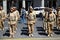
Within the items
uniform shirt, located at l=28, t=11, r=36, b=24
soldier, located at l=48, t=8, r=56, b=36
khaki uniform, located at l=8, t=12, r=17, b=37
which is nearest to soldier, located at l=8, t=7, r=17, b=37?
khaki uniform, located at l=8, t=12, r=17, b=37

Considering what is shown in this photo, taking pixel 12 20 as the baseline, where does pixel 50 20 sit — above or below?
below

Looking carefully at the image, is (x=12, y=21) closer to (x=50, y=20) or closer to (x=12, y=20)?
(x=12, y=20)

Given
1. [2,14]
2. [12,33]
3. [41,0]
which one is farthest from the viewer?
[41,0]

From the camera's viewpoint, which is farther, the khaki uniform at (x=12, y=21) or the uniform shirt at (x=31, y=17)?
the uniform shirt at (x=31, y=17)

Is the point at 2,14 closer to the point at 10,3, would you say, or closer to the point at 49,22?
the point at 49,22

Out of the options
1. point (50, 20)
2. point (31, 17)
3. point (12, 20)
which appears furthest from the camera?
point (31, 17)

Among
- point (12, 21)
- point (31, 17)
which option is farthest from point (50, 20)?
point (12, 21)

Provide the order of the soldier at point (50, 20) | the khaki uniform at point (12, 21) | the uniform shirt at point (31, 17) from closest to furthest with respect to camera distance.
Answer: the khaki uniform at point (12, 21) → the soldier at point (50, 20) → the uniform shirt at point (31, 17)

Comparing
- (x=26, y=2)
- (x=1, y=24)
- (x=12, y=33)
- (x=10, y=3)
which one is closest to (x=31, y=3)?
(x=26, y=2)

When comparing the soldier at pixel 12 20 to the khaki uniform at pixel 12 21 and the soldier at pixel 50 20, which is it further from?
the soldier at pixel 50 20

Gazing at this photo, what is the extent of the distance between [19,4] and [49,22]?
121ft

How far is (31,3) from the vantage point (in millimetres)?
52875

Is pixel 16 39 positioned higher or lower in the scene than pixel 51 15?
lower

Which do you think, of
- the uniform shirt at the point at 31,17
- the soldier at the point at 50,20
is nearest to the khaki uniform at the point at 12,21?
the uniform shirt at the point at 31,17
